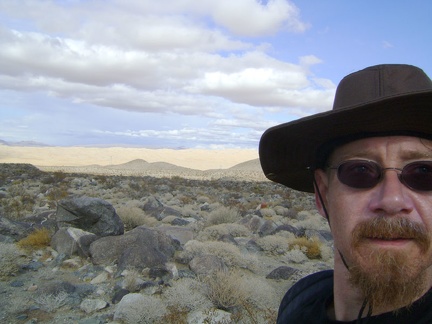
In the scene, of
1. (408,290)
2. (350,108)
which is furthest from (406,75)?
(408,290)

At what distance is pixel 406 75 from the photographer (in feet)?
5.88

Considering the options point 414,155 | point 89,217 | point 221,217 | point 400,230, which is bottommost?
point 221,217

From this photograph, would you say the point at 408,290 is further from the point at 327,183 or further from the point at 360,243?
the point at 327,183

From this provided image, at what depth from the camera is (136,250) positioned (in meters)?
6.50

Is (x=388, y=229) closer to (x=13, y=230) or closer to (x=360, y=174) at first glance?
(x=360, y=174)

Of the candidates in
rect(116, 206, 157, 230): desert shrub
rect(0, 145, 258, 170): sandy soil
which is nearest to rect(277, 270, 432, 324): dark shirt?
rect(116, 206, 157, 230): desert shrub

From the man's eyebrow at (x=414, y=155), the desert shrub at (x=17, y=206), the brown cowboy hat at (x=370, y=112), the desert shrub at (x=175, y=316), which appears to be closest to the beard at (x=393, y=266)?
the man's eyebrow at (x=414, y=155)

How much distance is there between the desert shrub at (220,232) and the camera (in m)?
8.59

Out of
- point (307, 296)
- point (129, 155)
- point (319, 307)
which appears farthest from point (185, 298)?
point (129, 155)

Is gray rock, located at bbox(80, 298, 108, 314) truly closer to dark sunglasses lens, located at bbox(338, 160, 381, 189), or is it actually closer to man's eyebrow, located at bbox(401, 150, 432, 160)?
dark sunglasses lens, located at bbox(338, 160, 381, 189)

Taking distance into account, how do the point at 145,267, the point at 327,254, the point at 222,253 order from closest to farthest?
the point at 145,267
the point at 222,253
the point at 327,254

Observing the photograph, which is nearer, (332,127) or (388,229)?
(388,229)

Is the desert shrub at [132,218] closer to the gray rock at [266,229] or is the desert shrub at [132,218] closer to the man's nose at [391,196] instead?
the gray rock at [266,229]

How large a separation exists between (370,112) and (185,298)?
401 centimetres
